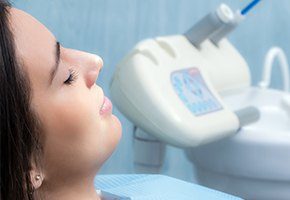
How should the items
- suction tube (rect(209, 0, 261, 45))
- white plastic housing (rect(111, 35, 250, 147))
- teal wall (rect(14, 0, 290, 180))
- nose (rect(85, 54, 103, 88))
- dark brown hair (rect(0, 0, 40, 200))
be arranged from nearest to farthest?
dark brown hair (rect(0, 0, 40, 200)), nose (rect(85, 54, 103, 88)), white plastic housing (rect(111, 35, 250, 147)), teal wall (rect(14, 0, 290, 180)), suction tube (rect(209, 0, 261, 45))

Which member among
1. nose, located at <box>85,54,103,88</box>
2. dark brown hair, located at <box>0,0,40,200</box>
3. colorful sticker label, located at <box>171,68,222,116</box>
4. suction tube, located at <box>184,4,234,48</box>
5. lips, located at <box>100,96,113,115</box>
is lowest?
dark brown hair, located at <box>0,0,40,200</box>

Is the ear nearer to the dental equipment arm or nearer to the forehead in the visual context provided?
the forehead

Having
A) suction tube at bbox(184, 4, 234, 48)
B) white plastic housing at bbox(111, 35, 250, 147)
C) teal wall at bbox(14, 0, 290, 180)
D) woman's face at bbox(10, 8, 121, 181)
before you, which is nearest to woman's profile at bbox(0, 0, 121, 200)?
woman's face at bbox(10, 8, 121, 181)

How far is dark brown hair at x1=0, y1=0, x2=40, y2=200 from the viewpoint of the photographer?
0.61m

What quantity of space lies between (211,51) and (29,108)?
2.35ft

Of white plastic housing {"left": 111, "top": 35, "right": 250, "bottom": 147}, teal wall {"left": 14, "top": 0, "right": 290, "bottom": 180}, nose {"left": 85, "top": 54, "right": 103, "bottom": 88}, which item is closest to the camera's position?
nose {"left": 85, "top": 54, "right": 103, "bottom": 88}

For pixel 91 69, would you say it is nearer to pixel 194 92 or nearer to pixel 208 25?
pixel 194 92

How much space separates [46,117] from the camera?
665 mm

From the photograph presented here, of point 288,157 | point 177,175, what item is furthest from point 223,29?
point 177,175

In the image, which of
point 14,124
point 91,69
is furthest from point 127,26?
point 14,124

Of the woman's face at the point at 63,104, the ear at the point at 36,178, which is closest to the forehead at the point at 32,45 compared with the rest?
the woman's face at the point at 63,104

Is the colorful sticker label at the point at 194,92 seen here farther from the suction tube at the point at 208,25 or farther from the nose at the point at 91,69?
the nose at the point at 91,69

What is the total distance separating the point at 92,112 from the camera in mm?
694

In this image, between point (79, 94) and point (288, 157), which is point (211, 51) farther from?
point (79, 94)
